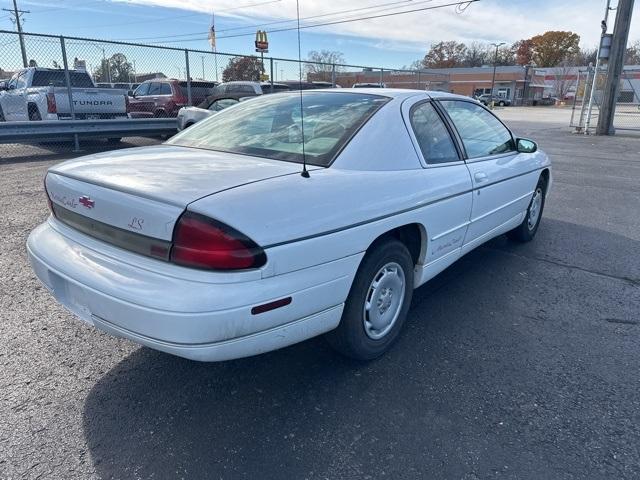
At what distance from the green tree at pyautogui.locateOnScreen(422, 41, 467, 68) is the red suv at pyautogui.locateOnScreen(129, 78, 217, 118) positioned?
88.6 m

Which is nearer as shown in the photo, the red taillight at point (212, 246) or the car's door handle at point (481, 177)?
the red taillight at point (212, 246)

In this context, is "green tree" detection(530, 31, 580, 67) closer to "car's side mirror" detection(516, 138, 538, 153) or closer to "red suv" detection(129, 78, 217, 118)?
"red suv" detection(129, 78, 217, 118)

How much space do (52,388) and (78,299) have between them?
61 centimetres

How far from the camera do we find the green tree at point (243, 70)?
15.1 m

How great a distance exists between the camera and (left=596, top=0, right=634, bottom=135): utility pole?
1609 centimetres

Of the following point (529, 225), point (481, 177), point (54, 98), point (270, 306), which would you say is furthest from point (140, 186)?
point (54, 98)

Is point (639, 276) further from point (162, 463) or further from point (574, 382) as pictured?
point (162, 463)

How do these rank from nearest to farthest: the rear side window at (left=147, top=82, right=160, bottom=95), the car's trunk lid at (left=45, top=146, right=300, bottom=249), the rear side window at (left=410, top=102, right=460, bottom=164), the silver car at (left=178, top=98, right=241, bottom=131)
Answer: the car's trunk lid at (left=45, top=146, right=300, bottom=249) < the rear side window at (left=410, top=102, right=460, bottom=164) < the silver car at (left=178, top=98, right=241, bottom=131) < the rear side window at (left=147, top=82, right=160, bottom=95)

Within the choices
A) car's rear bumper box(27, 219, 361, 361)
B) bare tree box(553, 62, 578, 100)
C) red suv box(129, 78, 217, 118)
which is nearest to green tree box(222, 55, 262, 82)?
red suv box(129, 78, 217, 118)

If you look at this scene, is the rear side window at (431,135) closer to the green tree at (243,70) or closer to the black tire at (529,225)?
the black tire at (529,225)

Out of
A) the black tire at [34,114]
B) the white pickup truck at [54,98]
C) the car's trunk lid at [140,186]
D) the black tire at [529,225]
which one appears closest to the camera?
the car's trunk lid at [140,186]

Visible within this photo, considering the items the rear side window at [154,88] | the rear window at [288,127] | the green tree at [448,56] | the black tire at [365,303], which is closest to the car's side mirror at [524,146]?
the rear window at [288,127]

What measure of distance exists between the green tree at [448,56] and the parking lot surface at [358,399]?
99.4 metres

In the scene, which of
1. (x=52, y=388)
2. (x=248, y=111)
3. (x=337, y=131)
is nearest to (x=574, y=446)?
(x=337, y=131)
